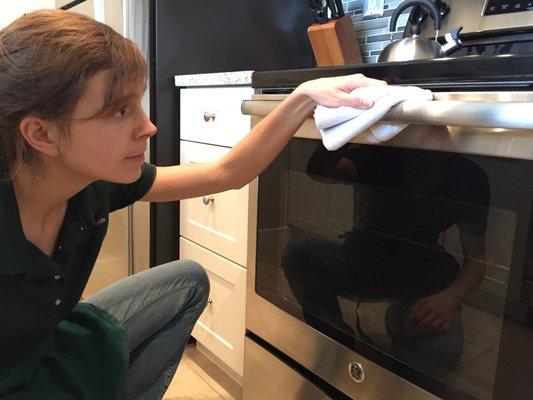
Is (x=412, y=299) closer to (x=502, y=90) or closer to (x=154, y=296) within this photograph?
(x=502, y=90)

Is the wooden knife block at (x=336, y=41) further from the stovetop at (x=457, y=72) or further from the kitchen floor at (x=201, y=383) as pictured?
the kitchen floor at (x=201, y=383)

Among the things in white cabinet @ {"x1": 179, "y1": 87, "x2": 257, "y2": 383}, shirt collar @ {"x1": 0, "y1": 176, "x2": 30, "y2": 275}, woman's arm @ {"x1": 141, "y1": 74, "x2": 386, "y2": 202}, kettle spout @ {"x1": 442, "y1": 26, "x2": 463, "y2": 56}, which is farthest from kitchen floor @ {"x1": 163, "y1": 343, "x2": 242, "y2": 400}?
kettle spout @ {"x1": 442, "y1": 26, "x2": 463, "y2": 56}

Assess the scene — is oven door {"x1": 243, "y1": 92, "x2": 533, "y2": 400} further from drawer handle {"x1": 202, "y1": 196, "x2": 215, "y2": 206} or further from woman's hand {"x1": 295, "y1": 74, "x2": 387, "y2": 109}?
drawer handle {"x1": 202, "y1": 196, "x2": 215, "y2": 206}

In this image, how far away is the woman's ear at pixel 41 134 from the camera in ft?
2.15

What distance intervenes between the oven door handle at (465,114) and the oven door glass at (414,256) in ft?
0.18

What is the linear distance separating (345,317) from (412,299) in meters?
0.15

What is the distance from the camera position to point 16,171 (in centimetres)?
70

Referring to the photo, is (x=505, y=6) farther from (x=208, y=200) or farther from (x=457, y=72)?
(x=208, y=200)

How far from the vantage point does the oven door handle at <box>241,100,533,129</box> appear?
60 cm

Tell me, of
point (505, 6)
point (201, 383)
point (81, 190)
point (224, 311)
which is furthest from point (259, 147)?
point (201, 383)

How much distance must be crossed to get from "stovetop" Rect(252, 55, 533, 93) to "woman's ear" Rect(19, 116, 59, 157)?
0.44m

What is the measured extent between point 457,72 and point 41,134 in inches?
22.6

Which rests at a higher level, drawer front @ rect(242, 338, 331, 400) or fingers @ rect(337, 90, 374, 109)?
fingers @ rect(337, 90, 374, 109)

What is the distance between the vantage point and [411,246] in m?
0.78
